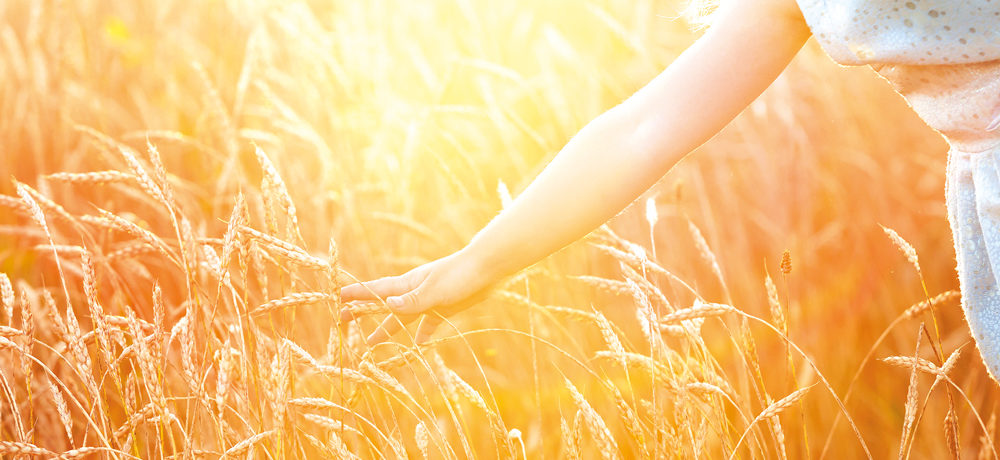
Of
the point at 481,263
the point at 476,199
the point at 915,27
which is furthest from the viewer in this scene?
the point at 476,199

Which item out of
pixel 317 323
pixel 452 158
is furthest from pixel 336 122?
pixel 317 323

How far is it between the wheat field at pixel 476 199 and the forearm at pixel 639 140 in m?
0.59

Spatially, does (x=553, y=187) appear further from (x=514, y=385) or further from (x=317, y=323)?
(x=514, y=385)

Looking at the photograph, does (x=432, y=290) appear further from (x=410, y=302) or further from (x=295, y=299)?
(x=295, y=299)

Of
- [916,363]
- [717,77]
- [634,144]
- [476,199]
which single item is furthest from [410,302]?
[476,199]

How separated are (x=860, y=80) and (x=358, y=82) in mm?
1389

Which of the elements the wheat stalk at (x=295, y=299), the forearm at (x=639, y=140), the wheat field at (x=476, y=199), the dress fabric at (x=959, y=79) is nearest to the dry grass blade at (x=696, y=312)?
the forearm at (x=639, y=140)

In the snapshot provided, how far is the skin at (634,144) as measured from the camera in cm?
94

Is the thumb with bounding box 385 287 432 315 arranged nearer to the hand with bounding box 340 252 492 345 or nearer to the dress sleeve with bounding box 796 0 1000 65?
the hand with bounding box 340 252 492 345

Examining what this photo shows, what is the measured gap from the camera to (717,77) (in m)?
0.94

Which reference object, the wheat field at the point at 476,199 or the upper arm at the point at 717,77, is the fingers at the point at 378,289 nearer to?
the upper arm at the point at 717,77

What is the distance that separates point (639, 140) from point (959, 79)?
0.31 m

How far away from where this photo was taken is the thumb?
1.03m

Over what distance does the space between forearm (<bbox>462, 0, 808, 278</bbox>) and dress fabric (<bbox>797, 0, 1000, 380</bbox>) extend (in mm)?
62
